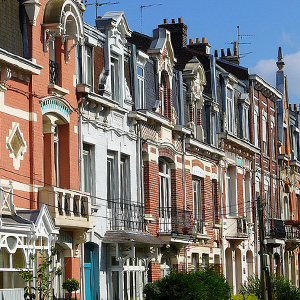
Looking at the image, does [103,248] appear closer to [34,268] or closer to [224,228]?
[34,268]

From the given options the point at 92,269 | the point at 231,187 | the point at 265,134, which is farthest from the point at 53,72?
the point at 265,134

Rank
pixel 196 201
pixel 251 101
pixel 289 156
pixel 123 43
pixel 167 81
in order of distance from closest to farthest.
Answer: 1. pixel 123 43
2. pixel 167 81
3. pixel 196 201
4. pixel 251 101
5. pixel 289 156

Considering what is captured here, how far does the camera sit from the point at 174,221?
3394 centimetres

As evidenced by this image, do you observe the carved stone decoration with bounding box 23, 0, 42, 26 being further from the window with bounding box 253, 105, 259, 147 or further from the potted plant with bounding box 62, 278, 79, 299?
the window with bounding box 253, 105, 259, 147

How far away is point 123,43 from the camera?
1230 inches

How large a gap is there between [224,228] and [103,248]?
12.3m

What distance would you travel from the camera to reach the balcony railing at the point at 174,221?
110 feet

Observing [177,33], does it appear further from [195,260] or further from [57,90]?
[57,90]

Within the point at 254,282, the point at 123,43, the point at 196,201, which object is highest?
the point at 123,43

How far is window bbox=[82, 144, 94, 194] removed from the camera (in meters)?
28.2

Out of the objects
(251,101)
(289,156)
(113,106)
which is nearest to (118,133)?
(113,106)

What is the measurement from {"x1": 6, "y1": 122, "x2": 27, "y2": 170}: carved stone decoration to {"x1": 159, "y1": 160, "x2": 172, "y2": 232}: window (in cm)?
1026

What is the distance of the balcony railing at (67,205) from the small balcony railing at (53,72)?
313 cm

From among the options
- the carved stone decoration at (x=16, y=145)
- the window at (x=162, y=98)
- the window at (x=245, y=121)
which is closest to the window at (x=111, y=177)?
the window at (x=162, y=98)
